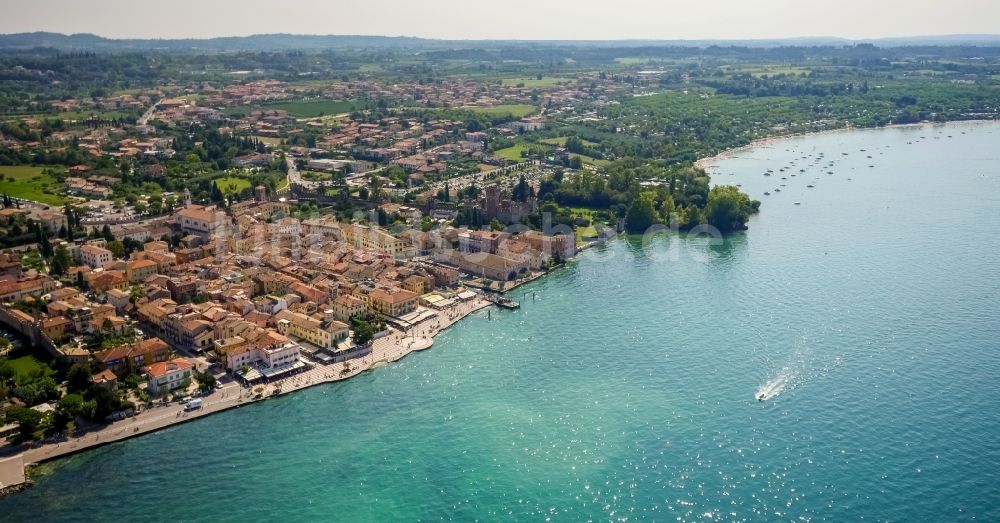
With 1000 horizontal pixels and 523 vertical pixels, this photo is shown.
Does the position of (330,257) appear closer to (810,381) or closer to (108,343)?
(108,343)

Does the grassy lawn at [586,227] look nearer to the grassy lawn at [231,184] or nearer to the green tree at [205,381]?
the grassy lawn at [231,184]

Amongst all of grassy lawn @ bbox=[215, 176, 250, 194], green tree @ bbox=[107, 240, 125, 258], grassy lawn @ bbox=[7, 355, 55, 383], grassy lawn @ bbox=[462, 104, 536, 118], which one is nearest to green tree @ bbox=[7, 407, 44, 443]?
grassy lawn @ bbox=[7, 355, 55, 383]

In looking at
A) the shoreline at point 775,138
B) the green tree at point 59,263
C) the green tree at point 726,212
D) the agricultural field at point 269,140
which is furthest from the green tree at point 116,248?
the shoreline at point 775,138

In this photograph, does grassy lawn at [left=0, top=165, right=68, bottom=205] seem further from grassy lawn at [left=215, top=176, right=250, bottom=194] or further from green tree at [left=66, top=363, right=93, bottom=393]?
green tree at [left=66, top=363, right=93, bottom=393]

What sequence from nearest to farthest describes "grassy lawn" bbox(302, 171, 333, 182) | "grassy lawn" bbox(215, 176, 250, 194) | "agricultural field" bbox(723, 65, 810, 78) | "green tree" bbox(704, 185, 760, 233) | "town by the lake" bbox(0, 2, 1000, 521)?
"town by the lake" bbox(0, 2, 1000, 521) < "green tree" bbox(704, 185, 760, 233) < "grassy lawn" bbox(215, 176, 250, 194) < "grassy lawn" bbox(302, 171, 333, 182) < "agricultural field" bbox(723, 65, 810, 78)

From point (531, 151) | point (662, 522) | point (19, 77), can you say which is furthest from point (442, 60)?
point (662, 522)

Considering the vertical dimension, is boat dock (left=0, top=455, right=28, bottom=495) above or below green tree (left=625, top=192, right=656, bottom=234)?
below

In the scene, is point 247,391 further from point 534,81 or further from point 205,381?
point 534,81
